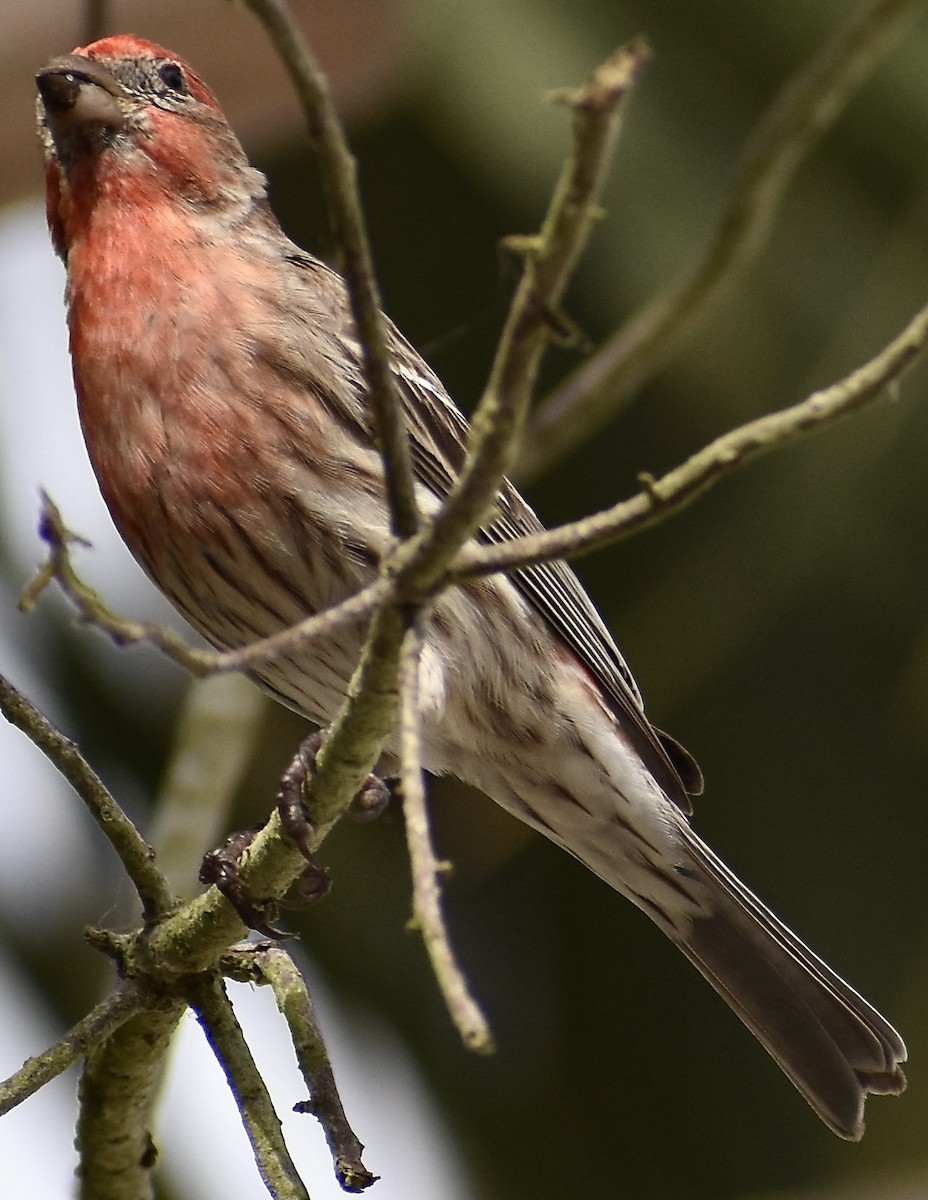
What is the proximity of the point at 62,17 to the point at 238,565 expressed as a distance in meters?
2.12

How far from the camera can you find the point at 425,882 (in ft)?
6.54

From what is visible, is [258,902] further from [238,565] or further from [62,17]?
[62,17]

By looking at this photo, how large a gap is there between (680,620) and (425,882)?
12.0ft

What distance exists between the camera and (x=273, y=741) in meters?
6.21

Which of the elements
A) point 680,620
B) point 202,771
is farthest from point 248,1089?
point 680,620

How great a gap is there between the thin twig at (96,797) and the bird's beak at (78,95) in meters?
2.22

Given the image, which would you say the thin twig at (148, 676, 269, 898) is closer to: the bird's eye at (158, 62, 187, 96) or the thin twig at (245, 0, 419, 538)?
the bird's eye at (158, 62, 187, 96)

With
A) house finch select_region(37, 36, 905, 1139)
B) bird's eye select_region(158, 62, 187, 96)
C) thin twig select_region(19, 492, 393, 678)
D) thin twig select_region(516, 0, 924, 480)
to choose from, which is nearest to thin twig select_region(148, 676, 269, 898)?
house finch select_region(37, 36, 905, 1139)

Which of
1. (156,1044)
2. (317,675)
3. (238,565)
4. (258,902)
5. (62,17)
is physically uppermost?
(62,17)

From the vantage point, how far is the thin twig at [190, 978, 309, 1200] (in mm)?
3143

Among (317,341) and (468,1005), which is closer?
(468,1005)

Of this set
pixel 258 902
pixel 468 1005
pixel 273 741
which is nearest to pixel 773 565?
pixel 273 741

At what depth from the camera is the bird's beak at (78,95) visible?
15.0 feet

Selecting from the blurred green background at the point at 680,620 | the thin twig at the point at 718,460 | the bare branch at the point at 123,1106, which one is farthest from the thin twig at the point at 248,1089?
the blurred green background at the point at 680,620
